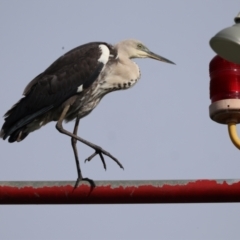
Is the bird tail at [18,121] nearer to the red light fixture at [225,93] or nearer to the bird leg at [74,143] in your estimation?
the bird leg at [74,143]

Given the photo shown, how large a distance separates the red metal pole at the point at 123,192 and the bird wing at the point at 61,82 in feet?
11.0

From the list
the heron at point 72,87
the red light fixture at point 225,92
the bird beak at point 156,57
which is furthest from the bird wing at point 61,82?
the red light fixture at point 225,92

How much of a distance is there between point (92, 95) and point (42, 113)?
0.59 meters

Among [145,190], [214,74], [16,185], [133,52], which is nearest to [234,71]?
[214,74]

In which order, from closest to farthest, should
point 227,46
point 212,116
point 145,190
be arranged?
point 145,190 < point 227,46 < point 212,116

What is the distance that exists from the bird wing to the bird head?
54cm

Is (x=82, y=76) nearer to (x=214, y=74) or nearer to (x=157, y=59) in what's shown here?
(x=157, y=59)

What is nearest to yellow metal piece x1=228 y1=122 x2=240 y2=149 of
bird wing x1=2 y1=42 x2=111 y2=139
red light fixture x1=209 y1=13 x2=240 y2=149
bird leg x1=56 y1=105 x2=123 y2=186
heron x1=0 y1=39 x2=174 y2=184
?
red light fixture x1=209 y1=13 x2=240 y2=149

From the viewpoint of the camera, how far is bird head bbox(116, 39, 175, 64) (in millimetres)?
9105

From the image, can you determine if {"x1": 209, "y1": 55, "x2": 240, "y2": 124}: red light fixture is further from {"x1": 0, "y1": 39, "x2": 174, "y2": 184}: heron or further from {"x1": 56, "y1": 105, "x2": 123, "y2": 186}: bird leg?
{"x1": 0, "y1": 39, "x2": 174, "y2": 184}: heron

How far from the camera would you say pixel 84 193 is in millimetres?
4895

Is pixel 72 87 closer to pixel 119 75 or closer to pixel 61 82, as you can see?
pixel 61 82

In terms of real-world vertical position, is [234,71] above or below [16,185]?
above

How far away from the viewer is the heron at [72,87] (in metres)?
8.26
